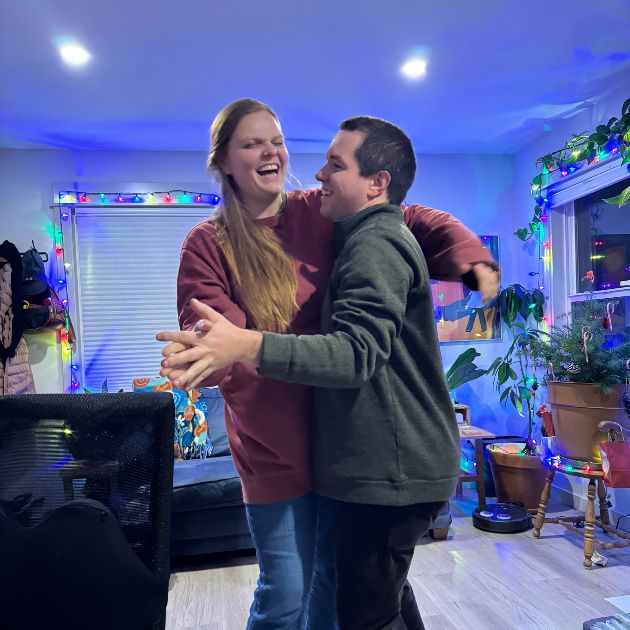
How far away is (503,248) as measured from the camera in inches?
180

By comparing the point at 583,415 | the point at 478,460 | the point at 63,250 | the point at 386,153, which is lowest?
the point at 478,460

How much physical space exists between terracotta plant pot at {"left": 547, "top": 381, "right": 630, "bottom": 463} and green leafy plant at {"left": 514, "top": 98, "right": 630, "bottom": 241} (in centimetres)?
96

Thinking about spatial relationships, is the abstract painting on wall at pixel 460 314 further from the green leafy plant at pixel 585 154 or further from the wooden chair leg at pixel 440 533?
the wooden chair leg at pixel 440 533

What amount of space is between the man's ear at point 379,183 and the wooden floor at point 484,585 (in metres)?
1.88

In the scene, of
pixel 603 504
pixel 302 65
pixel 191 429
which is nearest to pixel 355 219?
pixel 302 65

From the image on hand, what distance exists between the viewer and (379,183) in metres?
1.10

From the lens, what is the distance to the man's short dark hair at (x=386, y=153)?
3.60ft

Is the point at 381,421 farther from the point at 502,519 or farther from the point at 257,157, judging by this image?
the point at 502,519

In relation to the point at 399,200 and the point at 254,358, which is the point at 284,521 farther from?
the point at 399,200

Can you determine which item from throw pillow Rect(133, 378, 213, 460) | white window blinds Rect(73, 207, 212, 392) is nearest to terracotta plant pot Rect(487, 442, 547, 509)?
throw pillow Rect(133, 378, 213, 460)

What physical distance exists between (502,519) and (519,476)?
1.46 ft

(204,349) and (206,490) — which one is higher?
(204,349)

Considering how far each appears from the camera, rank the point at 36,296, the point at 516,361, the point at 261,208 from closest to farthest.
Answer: the point at 261,208
the point at 36,296
the point at 516,361

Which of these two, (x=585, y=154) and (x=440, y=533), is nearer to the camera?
(x=440, y=533)
